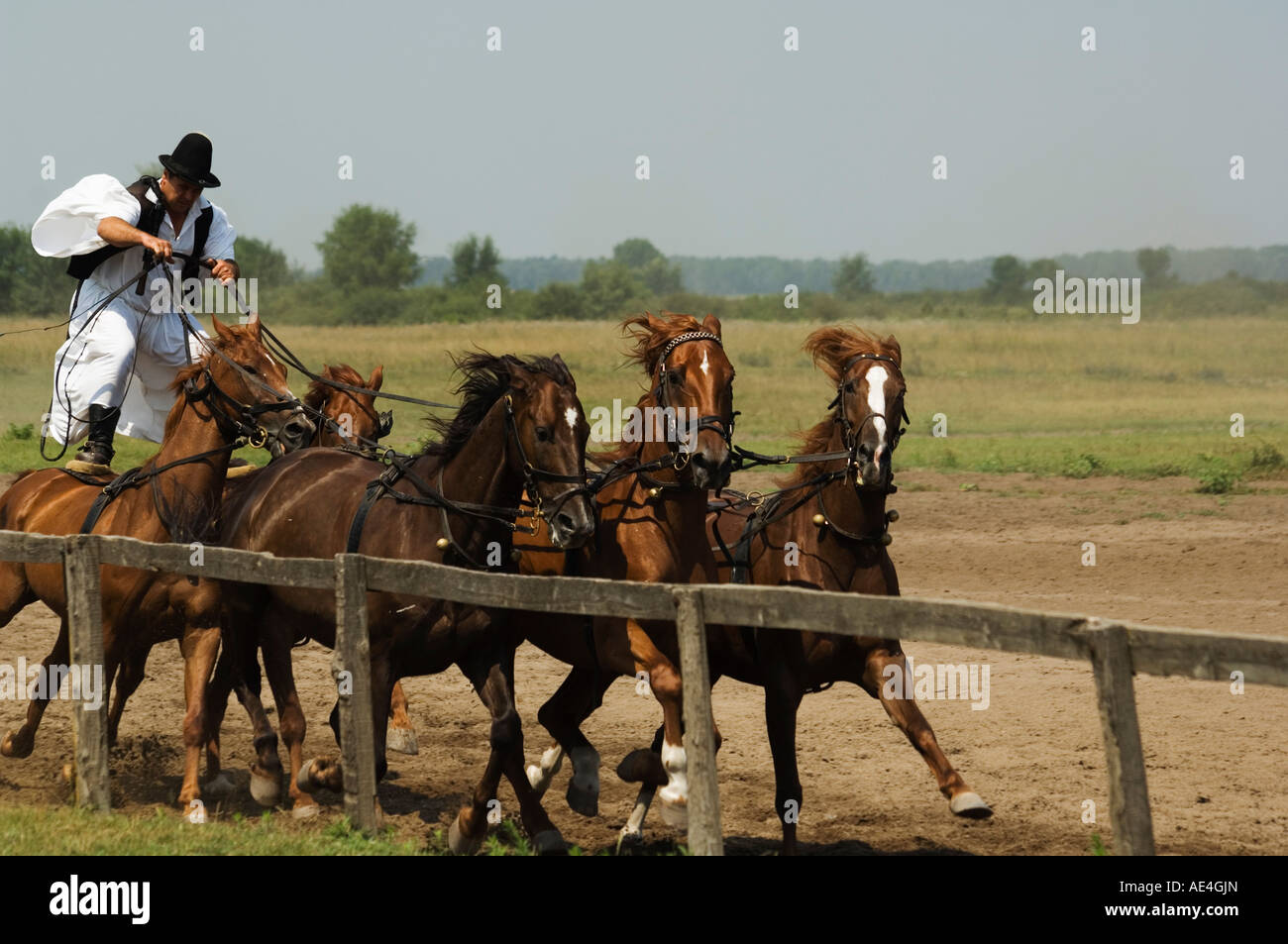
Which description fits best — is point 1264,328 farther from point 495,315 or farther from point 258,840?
point 258,840

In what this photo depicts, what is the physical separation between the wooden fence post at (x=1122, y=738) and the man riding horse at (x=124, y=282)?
20.4 ft

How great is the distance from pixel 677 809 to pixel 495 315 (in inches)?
2329

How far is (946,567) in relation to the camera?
14.9 metres

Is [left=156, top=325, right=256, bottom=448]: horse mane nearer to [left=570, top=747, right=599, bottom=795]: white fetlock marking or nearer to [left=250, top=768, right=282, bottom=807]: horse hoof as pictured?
[left=250, top=768, right=282, bottom=807]: horse hoof

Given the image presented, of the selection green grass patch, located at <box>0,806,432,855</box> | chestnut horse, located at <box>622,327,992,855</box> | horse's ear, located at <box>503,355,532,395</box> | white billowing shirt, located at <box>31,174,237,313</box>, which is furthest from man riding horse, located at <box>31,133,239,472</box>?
chestnut horse, located at <box>622,327,992,855</box>

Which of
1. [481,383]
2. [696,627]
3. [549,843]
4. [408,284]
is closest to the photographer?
[696,627]

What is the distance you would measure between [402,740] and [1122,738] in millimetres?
5617

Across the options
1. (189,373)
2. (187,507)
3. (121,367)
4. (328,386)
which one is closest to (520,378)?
(187,507)

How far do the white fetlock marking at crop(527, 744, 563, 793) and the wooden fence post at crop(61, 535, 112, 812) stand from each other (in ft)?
6.83

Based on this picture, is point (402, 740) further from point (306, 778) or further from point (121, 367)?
point (121, 367)

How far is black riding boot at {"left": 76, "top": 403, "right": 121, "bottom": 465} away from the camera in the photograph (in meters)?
9.44

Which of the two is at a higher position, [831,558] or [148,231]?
[148,231]

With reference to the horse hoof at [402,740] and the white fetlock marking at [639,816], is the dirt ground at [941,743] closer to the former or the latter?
the horse hoof at [402,740]

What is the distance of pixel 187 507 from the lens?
8.50m
